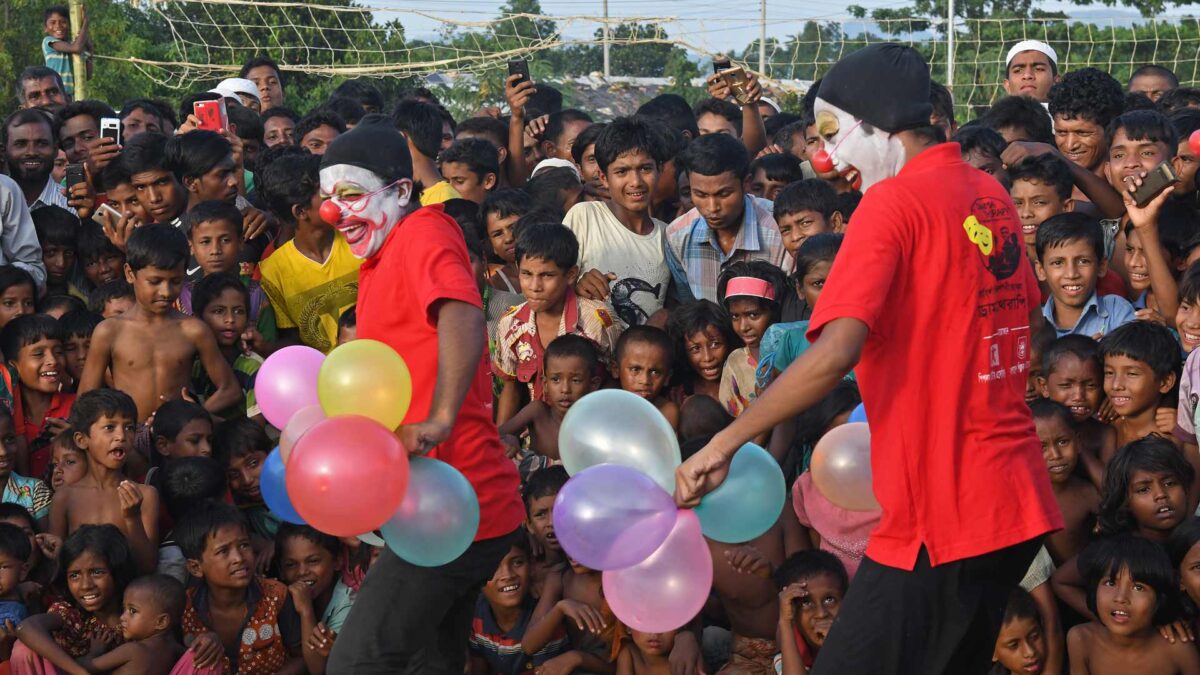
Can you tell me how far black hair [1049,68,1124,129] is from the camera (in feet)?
25.8

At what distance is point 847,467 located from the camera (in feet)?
13.5

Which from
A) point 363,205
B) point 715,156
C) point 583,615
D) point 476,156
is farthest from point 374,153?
point 476,156

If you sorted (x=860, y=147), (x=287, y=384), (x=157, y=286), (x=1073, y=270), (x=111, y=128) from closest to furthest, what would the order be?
(x=860, y=147) → (x=287, y=384) → (x=1073, y=270) → (x=157, y=286) → (x=111, y=128)

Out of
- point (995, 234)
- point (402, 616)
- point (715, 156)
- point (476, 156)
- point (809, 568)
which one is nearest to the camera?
point (995, 234)

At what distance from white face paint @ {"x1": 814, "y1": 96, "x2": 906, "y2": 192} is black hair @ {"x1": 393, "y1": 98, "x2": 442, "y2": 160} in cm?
484

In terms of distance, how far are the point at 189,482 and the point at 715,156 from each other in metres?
2.85

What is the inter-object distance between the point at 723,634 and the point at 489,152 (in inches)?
131

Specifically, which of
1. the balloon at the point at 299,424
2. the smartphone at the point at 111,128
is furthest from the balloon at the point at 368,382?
the smartphone at the point at 111,128

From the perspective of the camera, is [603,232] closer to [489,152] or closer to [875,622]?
[489,152]

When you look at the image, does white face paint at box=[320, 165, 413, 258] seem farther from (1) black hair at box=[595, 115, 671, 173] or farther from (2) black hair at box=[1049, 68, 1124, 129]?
(2) black hair at box=[1049, 68, 1124, 129]

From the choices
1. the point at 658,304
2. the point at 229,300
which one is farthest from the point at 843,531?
the point at 229,300

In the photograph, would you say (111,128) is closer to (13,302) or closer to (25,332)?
(13,302)

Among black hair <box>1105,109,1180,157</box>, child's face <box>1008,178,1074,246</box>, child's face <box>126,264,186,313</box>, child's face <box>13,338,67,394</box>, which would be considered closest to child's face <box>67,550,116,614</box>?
child's face <box>13,338,67,394</box>

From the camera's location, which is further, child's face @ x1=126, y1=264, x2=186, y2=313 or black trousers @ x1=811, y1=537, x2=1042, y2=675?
child's face @ x1=126, y1=264, x2=186, y2=313
